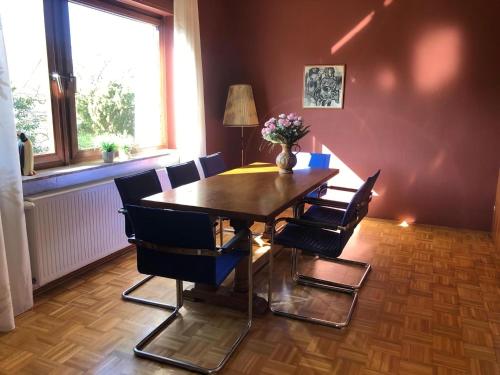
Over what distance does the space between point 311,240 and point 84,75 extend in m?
2.28

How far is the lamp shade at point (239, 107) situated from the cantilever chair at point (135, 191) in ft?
6.18

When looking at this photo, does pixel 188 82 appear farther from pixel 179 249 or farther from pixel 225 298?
pixel 179 249

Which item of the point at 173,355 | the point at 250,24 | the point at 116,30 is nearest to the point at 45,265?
the point at 173,355

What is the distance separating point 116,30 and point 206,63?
116 centimetres

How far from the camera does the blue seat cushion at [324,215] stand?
324 cm

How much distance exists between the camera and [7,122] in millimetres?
2281

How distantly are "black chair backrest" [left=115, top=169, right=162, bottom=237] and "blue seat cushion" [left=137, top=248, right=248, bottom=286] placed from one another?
1.80 ft

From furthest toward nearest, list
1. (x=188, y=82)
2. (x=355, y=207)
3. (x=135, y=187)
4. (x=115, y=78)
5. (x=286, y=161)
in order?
(x=188, y=82), (x=115, y=78), (x=286, y=161), (x=135, y=187), (x=355, y=207)

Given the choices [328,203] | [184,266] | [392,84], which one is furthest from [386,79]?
[184,266]

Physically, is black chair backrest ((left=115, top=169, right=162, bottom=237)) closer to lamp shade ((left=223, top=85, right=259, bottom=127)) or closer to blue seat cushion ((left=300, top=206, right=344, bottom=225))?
blue seat cushion ((left=300, top=206, right=344, bottom=225))

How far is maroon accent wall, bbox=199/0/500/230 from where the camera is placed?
4.09 m

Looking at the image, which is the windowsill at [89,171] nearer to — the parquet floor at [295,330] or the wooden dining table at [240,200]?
the parquet floor at [295,330]

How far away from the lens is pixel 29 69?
2.88m

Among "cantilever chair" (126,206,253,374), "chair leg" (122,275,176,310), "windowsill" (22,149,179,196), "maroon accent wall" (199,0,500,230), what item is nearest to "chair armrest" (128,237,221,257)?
"cantilever chair" (126,206,253,374)
